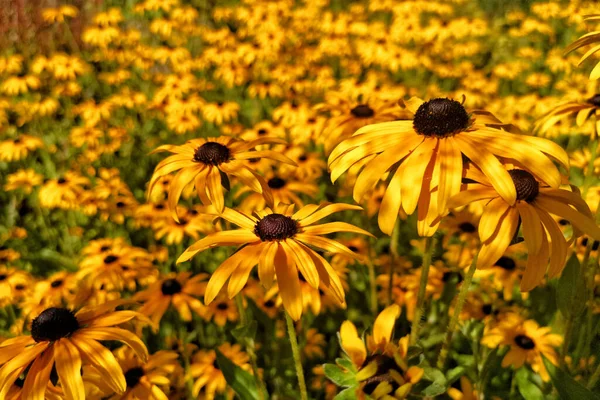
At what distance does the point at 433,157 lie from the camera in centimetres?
121

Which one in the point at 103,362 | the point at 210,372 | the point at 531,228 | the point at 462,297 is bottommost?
the point at 210,372

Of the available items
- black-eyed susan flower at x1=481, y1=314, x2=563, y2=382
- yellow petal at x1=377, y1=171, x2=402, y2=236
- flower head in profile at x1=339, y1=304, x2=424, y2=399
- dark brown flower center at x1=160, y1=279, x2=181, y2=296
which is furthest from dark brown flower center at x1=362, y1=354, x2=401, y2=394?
dark brown flower center at x1=160, y1=279, x2=181, y2=296

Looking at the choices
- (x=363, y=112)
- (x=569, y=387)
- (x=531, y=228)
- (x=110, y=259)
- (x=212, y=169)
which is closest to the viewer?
(x=531, y=228)

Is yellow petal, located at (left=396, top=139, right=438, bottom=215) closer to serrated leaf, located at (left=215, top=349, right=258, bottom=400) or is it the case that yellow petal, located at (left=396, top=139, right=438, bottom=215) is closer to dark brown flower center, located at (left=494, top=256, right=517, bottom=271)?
serrated leaf, located at (left=215, top=349, right=258, bottom=400)

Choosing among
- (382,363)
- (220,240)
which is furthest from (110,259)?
(382,363)

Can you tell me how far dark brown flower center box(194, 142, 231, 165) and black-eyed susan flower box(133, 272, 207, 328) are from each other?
68 centimetres

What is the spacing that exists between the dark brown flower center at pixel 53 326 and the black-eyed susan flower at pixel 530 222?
1.00m

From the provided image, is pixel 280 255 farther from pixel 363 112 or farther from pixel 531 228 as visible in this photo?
pixel 363 112

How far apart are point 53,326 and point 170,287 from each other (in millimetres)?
873

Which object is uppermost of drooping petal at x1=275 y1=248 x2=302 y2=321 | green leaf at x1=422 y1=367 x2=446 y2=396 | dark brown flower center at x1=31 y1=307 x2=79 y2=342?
drooping petal at x1=275 y1=248 x2=302 y2=321

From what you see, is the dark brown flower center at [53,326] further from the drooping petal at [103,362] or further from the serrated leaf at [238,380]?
the serrated leaf at [238,380]

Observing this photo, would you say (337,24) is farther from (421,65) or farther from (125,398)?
(125,398)

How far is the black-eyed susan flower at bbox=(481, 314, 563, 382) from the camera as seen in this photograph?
2021 mm

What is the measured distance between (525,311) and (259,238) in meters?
1.64
